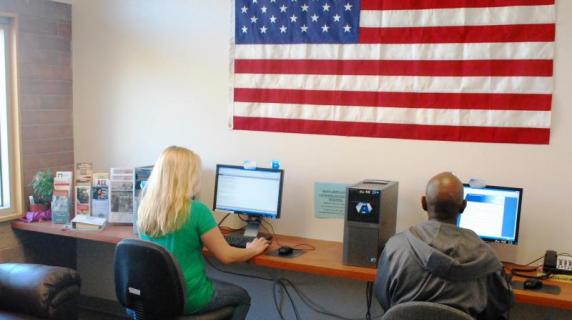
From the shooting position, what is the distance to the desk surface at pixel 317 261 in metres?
2.39

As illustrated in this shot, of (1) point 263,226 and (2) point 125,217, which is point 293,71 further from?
(2) point 125,217

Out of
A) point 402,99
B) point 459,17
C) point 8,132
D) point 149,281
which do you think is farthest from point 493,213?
point 8,132

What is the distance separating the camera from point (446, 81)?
2998mm

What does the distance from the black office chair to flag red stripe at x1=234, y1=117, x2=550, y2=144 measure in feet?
4.16

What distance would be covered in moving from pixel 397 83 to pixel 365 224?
87 cm

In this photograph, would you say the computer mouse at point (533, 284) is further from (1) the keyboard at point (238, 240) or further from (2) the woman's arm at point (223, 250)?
(1) the keyboard at point (238, 240)

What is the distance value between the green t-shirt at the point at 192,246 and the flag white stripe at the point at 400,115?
1.00m

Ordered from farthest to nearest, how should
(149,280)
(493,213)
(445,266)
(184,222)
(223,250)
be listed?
(493,213) < (223,250) < (184,222) < (149,280) < (445,266)

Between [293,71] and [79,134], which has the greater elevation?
[293,71]

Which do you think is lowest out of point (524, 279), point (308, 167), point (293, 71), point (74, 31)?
point (524, 279)

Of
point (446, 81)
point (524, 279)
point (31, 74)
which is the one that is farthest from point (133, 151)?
point (524, 279)

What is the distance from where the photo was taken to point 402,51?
3.07 m

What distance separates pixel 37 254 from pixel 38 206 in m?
0.40

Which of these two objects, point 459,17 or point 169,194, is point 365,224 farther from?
point 459,17
